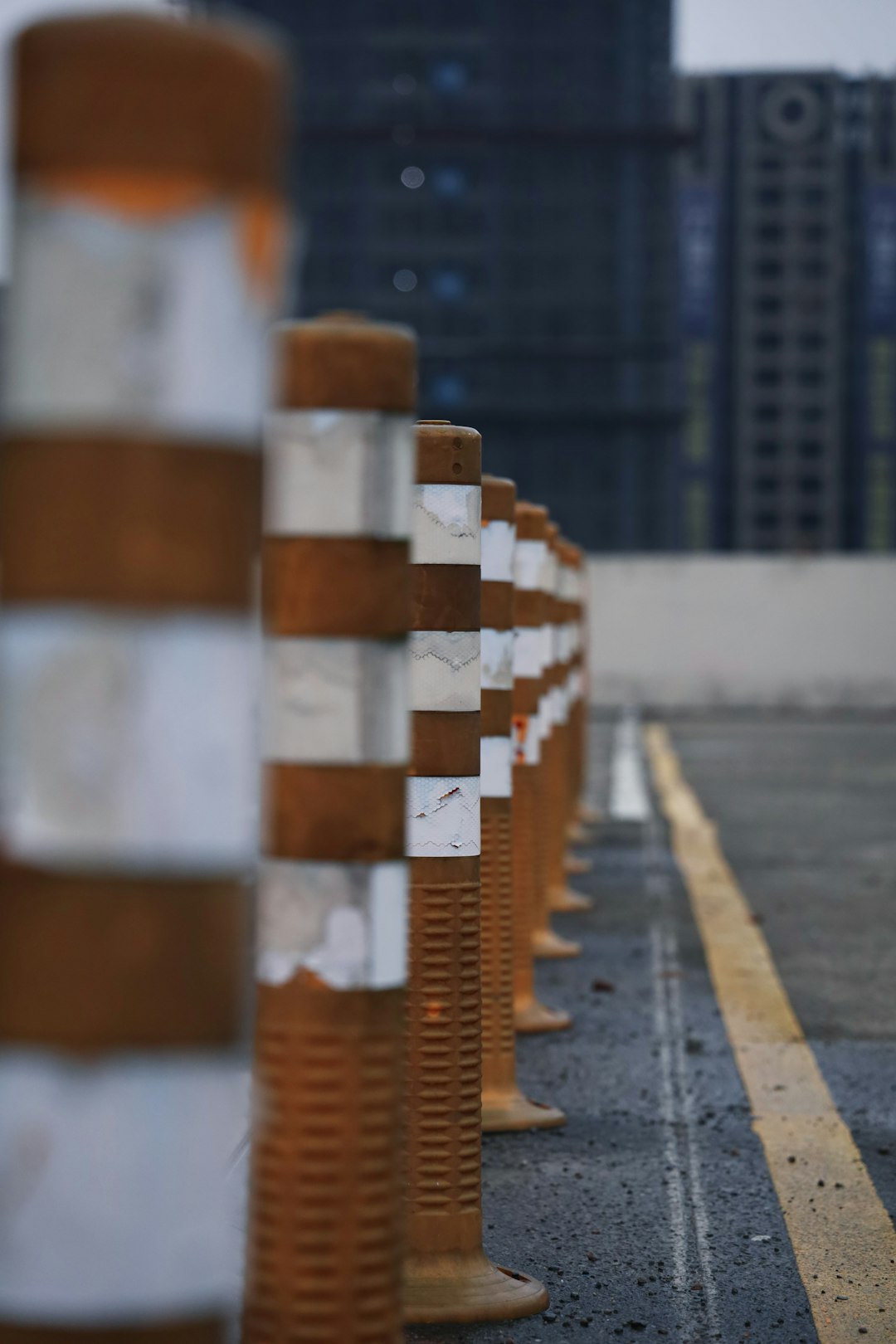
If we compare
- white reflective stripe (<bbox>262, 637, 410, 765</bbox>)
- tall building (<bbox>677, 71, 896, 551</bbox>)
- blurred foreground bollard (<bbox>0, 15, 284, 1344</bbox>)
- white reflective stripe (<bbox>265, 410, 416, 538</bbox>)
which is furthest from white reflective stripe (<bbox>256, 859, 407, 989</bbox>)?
tall building (<bbox>677, 71, 896, 551</bbox>)

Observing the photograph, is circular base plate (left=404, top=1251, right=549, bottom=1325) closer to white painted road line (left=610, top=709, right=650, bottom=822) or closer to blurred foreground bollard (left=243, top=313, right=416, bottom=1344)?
blurred foreground bollard (left=243, top=313, right=416, bottom=1344)

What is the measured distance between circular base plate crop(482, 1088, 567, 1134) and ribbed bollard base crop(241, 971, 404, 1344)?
2.89 m

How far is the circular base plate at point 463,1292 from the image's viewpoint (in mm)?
4062

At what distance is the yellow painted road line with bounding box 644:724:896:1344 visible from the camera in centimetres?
427

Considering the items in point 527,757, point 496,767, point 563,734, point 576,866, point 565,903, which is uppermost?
point 496,767

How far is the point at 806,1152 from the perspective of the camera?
219 inches

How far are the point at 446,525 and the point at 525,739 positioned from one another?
10.00ft

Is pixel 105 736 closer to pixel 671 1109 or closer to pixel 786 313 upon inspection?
pixel 671 1109

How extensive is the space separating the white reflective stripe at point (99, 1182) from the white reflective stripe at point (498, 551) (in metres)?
3.97

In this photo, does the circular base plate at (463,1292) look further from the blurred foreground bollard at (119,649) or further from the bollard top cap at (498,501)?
the bollard top cap at (498,501)

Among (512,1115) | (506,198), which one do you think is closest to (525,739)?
(512,1115)

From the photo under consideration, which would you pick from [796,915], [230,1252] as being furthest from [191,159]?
Result: [796,915]

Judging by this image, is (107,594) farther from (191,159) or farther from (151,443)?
(191,159)

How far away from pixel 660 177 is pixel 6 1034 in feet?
203
